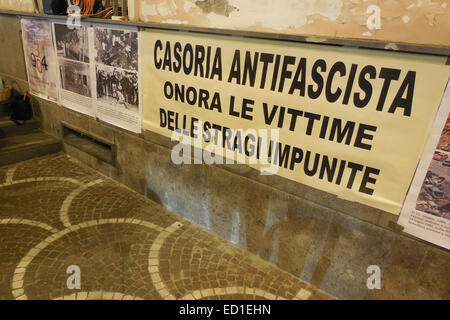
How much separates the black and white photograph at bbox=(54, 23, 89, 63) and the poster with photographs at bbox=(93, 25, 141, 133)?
0.29 meters

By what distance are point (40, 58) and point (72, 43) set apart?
1330 millimetres

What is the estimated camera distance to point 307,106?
292 cm

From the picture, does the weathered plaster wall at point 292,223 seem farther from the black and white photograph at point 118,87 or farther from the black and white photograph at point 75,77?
the black and white photograph at point 75,77

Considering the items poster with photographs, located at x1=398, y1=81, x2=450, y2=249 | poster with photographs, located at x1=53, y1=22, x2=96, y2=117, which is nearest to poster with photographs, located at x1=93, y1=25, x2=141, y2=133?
poster with photographs, located at x1=53, y1=22, x2=96, y2=117

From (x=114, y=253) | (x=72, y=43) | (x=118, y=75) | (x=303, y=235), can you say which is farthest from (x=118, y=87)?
(x=303, y=235)

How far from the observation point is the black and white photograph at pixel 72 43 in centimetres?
482

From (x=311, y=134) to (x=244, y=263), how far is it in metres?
1.87

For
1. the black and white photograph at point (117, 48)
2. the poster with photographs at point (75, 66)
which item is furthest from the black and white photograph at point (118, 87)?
the poster with photographs at point (75, 66)

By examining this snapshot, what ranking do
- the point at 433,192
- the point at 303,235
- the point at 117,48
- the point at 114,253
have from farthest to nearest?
the point at 117,48
the point at 114,253
the point at 303,235
the point at 433,192

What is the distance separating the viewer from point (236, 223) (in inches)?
153

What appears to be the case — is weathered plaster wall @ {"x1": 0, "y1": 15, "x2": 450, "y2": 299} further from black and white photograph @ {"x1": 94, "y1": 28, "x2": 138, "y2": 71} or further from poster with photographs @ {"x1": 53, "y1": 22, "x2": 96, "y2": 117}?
black and white photograph @ {"x1": 94, "y1": 28, "x2": 138, "y2": 71}

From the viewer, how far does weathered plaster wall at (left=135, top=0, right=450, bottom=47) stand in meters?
2.25

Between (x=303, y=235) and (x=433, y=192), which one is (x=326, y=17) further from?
(x=303, y=235)
